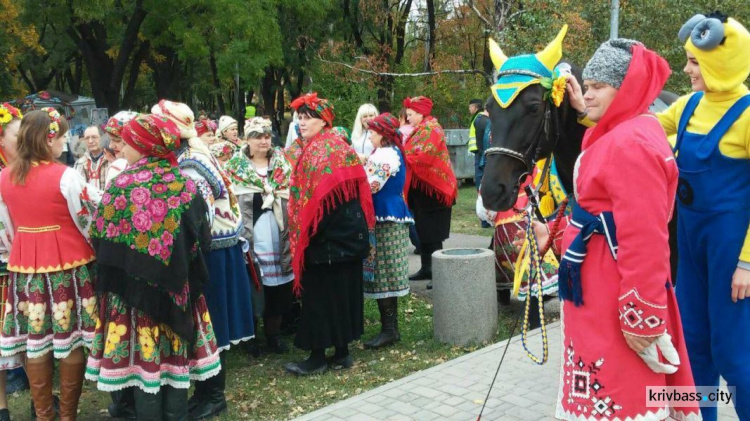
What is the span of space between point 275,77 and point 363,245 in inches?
1042

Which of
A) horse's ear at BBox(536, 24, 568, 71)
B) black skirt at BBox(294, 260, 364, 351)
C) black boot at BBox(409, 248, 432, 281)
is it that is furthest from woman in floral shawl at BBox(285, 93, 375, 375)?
black boot at BBox(409, 248, 432, 281)

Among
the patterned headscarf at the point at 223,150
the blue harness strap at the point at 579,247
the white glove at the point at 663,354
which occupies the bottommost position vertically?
the white glove at the point at 663,354

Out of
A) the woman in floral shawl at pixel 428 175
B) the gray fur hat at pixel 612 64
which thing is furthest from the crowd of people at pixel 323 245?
the woman in floral shawl at pixel 428 175

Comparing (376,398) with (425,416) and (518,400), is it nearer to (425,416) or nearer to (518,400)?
A: (425,416)

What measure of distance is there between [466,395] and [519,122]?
2.43 m

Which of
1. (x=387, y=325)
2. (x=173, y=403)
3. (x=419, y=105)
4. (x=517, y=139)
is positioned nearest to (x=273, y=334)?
(x=387, y=325)

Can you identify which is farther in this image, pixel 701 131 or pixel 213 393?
pixel 213 393

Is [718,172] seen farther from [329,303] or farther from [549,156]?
[329,303]

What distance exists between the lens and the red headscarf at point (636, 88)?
2.77 m

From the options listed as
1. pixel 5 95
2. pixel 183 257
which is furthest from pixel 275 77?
pixel 183 257

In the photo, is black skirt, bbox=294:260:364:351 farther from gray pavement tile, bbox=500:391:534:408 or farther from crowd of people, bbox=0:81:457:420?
gray pavement tile, bbox=500:391:534:408

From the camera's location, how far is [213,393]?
500 centimetres

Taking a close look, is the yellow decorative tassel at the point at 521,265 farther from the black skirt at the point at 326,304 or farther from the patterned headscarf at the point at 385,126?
the patterned headscarf at the point at 385,126

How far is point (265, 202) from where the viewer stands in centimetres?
611
